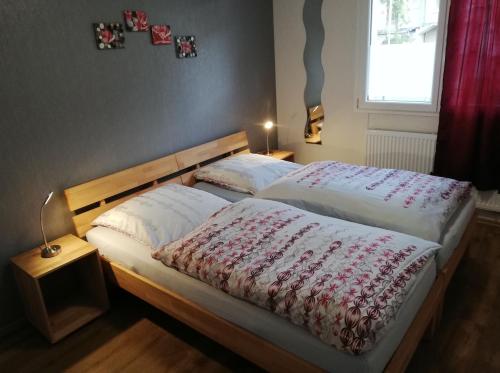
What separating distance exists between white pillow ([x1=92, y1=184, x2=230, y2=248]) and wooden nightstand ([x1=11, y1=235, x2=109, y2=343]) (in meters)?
0.25

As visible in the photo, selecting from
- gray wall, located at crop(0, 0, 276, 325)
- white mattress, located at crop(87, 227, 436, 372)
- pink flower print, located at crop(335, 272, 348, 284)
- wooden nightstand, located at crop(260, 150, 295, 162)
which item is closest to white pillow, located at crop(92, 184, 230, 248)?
white mattress, located at crop(87, 227, 436, 372)

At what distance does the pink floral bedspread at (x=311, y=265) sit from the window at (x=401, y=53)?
181cm

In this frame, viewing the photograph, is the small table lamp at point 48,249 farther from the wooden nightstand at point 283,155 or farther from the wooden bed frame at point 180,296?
the wooden nightstand at point 283,155

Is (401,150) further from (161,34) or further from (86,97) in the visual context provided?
(86,97)

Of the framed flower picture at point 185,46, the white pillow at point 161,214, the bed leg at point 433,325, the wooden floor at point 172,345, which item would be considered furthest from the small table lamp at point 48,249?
the bed leg at point 433,325

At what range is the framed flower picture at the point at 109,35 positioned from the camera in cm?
258

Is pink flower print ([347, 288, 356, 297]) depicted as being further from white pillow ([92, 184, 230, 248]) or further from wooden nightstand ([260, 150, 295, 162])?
wooden nightstand ([260, 150, 295, 162])

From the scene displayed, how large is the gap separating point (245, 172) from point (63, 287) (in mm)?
1557

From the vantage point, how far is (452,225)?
238cm

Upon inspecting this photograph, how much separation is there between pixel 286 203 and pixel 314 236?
696 millimetres

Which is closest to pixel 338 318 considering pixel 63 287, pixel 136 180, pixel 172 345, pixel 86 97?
pixel 172 345

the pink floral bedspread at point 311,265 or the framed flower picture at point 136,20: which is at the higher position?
the framed flower picture at point 136,20

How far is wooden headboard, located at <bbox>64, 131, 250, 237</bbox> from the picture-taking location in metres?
2.62

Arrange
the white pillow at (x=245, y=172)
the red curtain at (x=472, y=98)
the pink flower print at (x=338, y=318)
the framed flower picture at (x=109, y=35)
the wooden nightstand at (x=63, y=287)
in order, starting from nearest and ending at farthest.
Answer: the pink flower print at (x=338, y=318), the wooden nightstand at (x=63, y=287), the framed flower picture at (x=109, y=35), the red curtain at (x=472, y=98), the white pillow at (x=245, y=172)
